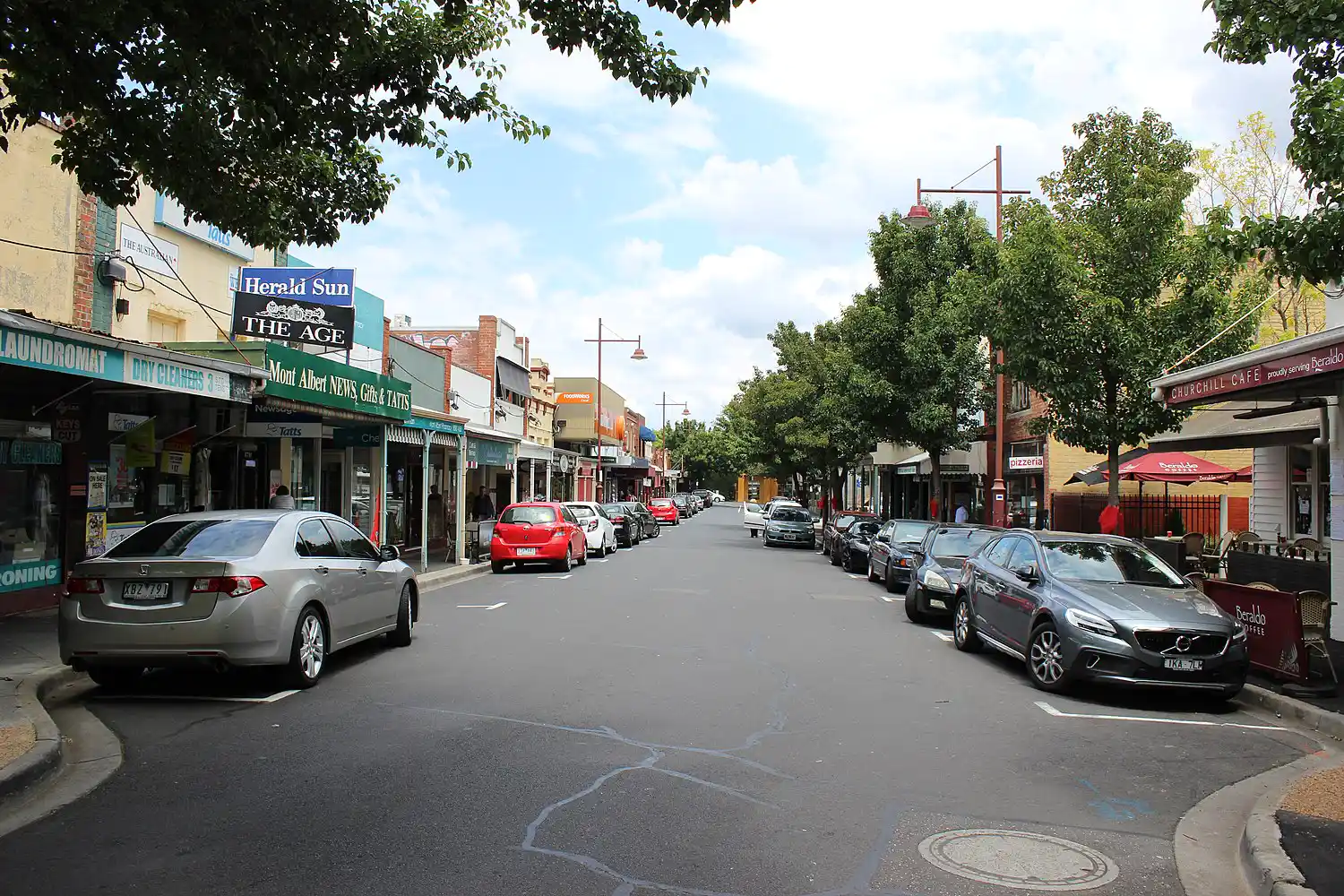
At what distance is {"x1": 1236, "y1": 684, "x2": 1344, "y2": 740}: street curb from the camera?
8.16 metres

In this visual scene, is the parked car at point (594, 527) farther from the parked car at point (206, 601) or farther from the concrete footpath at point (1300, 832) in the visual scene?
the concrete footpath at point (1300, 832)

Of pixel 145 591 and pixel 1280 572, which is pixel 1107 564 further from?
pixel 145 591

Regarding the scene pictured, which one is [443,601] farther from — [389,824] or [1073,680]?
[389,824]

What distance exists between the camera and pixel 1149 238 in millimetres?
15352

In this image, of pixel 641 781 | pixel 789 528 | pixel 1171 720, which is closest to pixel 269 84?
pixel 641 781

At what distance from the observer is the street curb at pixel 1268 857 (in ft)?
14.9

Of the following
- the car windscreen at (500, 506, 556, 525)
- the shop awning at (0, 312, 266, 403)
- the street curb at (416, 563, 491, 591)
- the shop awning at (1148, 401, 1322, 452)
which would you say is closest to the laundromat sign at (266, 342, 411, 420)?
the shop awning at (0, 312, 266, 403)

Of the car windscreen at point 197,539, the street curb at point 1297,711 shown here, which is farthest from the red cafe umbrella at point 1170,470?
the car windscreen at point 197,539

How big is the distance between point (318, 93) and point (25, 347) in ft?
12.1

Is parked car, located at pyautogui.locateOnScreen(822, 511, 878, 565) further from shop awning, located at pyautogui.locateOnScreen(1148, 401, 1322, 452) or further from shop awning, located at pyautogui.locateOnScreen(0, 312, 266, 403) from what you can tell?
shop awning, located at pyautogui.locateOnScreen(0, 312, 266, 403)

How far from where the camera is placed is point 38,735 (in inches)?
261

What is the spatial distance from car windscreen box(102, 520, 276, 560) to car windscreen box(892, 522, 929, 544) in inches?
568

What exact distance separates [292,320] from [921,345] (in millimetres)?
16487

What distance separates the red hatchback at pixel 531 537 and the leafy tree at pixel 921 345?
9.87 m
